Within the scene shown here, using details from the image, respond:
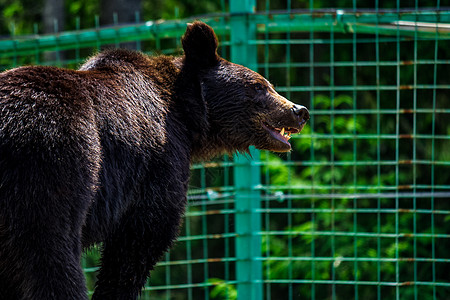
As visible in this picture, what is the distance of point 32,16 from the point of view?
11.8 m

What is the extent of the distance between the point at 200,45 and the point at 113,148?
3.65 feet

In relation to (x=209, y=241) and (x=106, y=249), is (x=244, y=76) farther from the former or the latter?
(x=209, y=241)

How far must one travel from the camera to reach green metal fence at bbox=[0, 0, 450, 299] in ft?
17.4

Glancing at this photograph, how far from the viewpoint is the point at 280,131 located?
14.6 feet

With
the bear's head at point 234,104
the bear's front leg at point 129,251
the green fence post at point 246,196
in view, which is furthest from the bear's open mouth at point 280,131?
the bear's front leg at point 129,251

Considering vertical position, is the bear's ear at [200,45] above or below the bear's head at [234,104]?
above

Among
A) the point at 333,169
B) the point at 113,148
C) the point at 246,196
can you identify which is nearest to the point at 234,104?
the point at 113,148

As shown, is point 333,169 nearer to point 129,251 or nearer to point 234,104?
point 234,104

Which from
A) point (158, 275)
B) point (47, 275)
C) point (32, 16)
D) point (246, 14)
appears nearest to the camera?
point (47, 275)

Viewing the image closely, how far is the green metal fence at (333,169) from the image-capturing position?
17.4 ft

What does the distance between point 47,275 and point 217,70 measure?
6.10ft

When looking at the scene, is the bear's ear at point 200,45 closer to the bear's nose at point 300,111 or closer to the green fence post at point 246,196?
the bear's nose at point 300,111

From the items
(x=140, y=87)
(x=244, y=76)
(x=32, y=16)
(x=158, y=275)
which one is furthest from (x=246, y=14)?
(x=32, y=16)

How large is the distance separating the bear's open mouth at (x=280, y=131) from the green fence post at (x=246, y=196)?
853mm
